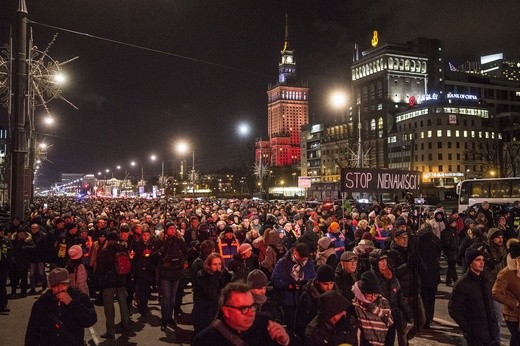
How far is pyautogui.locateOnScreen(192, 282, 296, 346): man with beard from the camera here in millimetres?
3143

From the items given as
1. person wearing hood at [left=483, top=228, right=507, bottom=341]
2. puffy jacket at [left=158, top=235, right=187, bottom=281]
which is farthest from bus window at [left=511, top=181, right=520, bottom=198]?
puffy jacket at [left=158, top=235, right=187, bottom=281]

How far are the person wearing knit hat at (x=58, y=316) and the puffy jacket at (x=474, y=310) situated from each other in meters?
4.25

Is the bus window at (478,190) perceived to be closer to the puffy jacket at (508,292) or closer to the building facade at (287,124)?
the puffy jacket at (508,292)

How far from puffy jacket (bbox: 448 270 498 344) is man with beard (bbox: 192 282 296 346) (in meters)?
3.26

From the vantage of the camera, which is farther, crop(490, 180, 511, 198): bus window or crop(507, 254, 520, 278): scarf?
crop(490, 180, 511, 198): bus window

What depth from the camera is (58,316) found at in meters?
4.79

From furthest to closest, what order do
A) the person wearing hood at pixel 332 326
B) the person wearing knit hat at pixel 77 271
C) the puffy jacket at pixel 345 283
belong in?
the person wearing knit hat at pixel 77 271 < the puffy jacket at pixel 345 283 < the person wearing hood at pixel 332 326

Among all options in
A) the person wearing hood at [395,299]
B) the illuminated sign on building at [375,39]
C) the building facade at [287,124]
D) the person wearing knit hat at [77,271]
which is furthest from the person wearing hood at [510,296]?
the building facade at [287,124]

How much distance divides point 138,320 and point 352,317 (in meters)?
6.37

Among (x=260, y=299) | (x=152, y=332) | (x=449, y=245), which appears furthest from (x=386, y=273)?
(x=449, y=245)

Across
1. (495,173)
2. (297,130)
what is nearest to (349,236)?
(495,173)

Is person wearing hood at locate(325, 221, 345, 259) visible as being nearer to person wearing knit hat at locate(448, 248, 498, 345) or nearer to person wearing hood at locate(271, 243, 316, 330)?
person wearing hood at locate(271, 243, 316, 330)

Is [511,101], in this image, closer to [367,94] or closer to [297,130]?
[367,94]

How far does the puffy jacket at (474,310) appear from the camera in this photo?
5.48 metres
